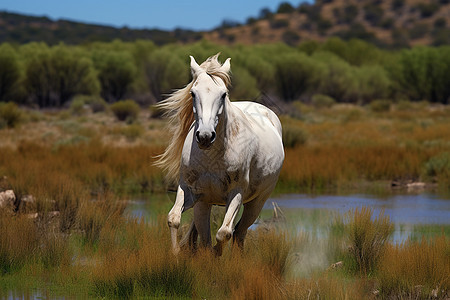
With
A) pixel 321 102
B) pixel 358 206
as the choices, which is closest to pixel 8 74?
pixel 321 102

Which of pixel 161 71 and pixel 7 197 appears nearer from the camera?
pixel 7 197

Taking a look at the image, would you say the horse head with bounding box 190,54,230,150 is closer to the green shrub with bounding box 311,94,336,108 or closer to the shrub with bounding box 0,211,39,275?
the shrub with bounding box 0,211,39,275

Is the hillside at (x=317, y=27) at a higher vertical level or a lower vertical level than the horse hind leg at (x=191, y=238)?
higher

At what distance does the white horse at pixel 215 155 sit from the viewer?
6.50 m

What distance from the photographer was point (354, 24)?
129625mm

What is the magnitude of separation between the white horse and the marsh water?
8.08 feet

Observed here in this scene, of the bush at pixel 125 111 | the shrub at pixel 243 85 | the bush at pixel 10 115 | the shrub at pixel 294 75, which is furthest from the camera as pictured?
the shrub at pixel 294 75

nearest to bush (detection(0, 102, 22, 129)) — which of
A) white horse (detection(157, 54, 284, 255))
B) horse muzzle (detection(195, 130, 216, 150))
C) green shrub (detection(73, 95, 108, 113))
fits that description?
green shrub (detection(73, 95, 108, 113))

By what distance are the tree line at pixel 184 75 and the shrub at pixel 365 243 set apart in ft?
120

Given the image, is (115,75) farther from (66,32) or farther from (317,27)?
(66,32)

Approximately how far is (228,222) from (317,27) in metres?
127

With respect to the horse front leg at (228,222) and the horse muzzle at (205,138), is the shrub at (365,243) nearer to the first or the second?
the horse front leg at (228,222)

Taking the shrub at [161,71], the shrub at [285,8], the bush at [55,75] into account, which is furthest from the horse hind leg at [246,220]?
the shrub at [285,8]

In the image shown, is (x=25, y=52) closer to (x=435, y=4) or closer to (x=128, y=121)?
(x=128, y=121)
